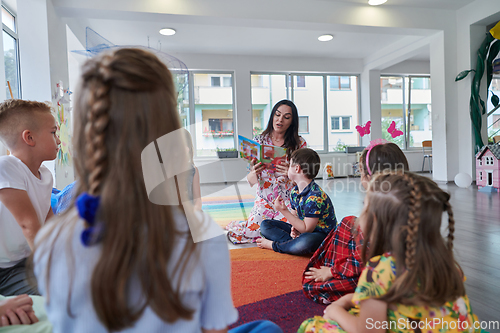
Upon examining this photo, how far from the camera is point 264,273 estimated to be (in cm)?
170

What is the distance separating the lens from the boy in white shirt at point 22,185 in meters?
1.07

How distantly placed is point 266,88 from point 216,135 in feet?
4.72

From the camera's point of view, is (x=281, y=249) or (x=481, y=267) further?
(x=281, y=249)

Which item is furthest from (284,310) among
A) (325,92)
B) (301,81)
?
(325,92)

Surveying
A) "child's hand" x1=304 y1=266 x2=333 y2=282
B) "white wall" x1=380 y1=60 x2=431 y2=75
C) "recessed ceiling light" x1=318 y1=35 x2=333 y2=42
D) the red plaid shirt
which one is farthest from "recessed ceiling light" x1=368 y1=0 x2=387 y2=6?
"child's hand" x1=304 y1=266 x2=333 y2=282

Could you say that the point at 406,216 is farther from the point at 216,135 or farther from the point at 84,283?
the point at 216,135

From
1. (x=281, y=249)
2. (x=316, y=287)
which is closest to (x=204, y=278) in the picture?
(x=316, y=287)

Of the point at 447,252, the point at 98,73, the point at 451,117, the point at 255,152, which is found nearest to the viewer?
the point at 98,73

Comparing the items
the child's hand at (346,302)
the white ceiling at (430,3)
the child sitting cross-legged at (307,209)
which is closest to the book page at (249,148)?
the child sitting cross-legged at (307,209)

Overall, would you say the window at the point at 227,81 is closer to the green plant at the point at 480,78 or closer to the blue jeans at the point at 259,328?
the green plant at the point at 480,78

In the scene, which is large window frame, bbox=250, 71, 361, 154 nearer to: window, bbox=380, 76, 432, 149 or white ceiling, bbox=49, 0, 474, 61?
white ceiling, bbox=49, 0, 474, 61

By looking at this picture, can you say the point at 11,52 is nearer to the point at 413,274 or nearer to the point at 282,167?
the point at 282,167

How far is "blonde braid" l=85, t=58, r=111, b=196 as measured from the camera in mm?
434

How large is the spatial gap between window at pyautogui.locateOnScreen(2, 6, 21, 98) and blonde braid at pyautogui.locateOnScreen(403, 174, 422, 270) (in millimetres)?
3480
